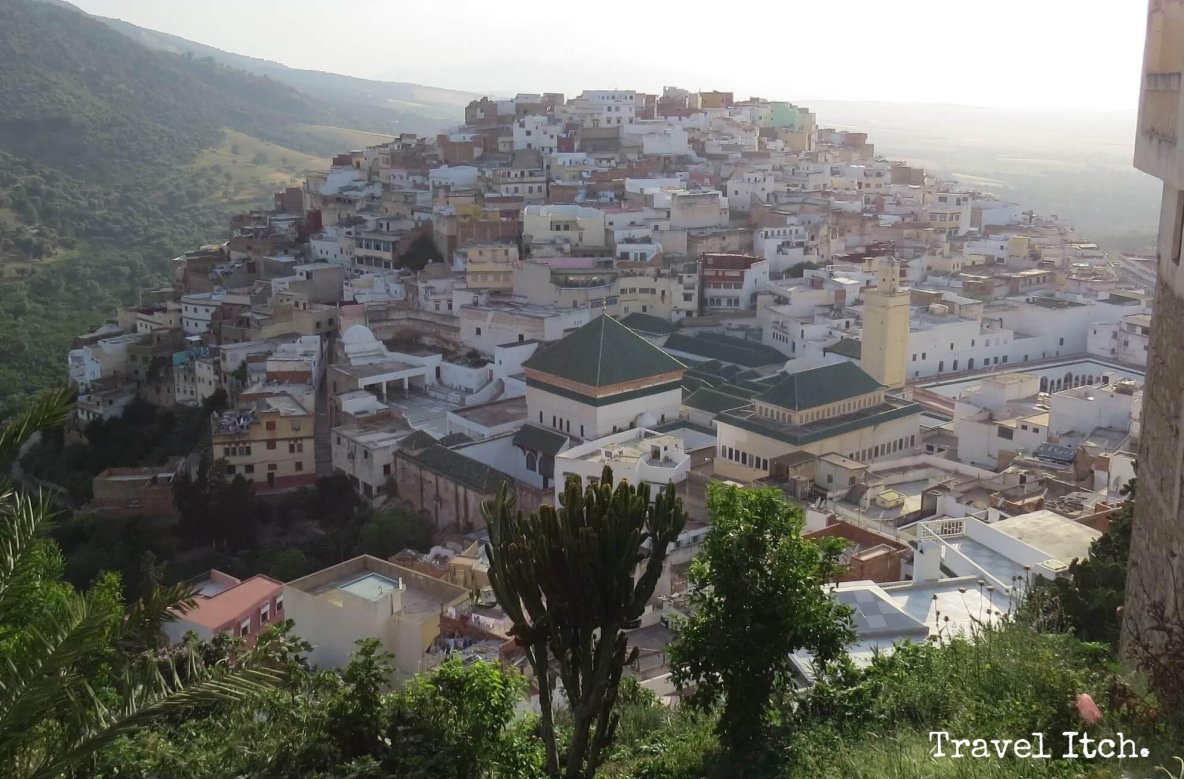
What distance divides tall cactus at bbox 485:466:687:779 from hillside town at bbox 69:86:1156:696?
4.10 ft

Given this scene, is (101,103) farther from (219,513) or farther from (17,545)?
(17,545)

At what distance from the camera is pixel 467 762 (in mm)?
5316

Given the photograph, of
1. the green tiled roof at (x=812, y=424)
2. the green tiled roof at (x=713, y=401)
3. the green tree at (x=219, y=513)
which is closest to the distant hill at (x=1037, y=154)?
the green tiled roof at (x=713, y=401)

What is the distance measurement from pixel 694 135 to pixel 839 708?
35580mm

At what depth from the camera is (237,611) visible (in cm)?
1322

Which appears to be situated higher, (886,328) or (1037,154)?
(1037,154)

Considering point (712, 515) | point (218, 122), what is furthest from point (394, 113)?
point (712, 515)

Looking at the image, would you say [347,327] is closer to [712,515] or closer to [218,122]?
[712,515]

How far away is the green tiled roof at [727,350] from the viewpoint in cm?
2300

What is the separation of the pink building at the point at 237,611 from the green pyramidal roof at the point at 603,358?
6207 millimetres

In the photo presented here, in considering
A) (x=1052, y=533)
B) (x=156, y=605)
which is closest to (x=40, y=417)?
(x=156, y=605)

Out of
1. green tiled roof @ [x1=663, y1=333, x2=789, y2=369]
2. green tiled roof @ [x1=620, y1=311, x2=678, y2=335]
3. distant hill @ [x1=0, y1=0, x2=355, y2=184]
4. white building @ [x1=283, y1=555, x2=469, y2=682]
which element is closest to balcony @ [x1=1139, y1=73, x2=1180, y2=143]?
white building @ [x1=283, y1=555, x2=469, y2=682]

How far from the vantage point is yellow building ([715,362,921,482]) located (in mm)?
16656

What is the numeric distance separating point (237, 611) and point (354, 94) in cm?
14471
